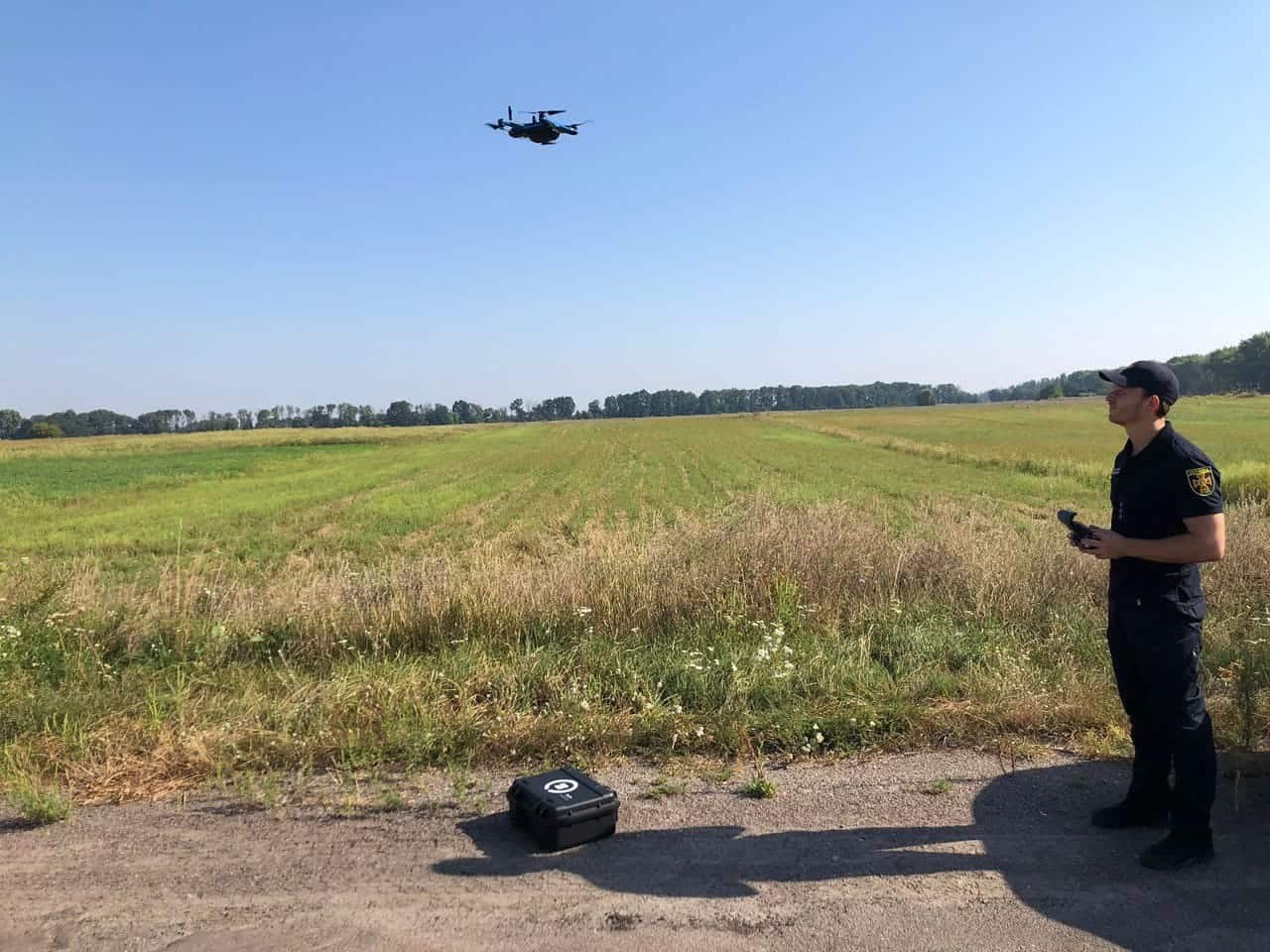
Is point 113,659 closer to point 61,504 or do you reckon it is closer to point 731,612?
point 731,612

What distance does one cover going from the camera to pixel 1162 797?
3473 millimetres

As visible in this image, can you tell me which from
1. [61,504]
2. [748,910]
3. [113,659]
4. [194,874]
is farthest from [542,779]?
[61,504]

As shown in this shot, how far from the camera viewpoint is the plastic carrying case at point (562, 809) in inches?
130

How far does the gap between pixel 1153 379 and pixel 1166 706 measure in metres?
1.41

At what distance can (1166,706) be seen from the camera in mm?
3301

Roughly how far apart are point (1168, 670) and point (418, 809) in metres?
3.38

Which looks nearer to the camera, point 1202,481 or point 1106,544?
point 1202,481

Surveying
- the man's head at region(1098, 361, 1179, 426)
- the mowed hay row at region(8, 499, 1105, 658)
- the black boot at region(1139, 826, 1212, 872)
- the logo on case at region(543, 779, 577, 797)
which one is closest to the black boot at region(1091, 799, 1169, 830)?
the black boot at region(1139, 826, 1212, 872)

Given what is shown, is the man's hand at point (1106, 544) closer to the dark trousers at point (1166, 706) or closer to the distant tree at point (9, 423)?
Answer: the dark trousers at point (1166, 706)

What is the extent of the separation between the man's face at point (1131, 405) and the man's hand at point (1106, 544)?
49 cm

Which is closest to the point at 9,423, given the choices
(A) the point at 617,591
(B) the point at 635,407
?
(B) the point at 635,407

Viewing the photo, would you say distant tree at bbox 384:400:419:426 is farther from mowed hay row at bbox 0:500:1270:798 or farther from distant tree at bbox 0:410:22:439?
mowed hay row at bbox 0:500:1270:798

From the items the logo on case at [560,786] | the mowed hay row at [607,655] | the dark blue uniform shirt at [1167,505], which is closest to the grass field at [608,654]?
the mowed hay row at [607,655]

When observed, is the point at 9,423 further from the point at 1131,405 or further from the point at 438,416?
the point at 1131,405
